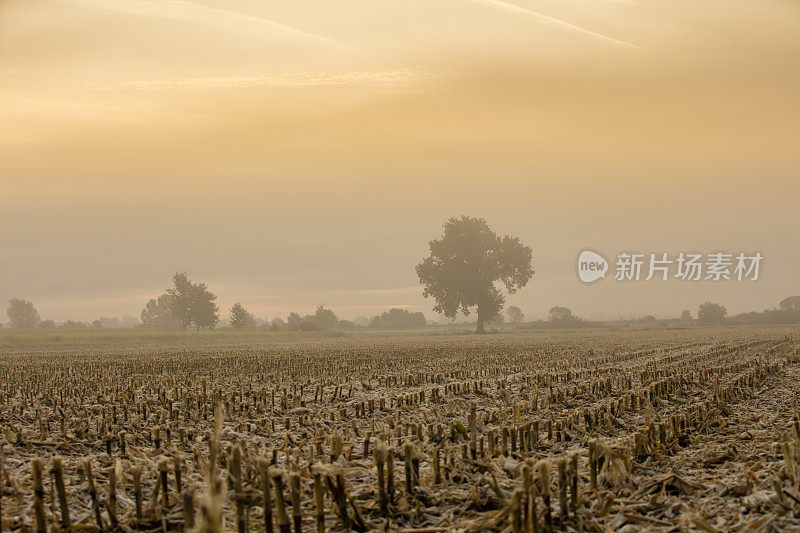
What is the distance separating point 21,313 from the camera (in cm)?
18812

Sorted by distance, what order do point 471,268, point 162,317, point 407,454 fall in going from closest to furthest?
point 407,454, point 471,268, point 162,317

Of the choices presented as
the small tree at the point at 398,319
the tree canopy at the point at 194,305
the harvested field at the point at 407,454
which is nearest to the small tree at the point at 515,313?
the small tree at the point at 398,319

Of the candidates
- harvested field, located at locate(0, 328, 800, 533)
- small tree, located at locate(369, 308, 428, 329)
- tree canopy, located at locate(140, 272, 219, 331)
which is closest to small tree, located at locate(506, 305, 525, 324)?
small tree, located at locate(369, 308, 428, 329)

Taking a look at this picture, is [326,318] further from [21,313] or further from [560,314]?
[21,313]

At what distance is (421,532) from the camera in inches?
200

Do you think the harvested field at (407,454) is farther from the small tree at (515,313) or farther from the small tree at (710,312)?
the small tree at (515,313)

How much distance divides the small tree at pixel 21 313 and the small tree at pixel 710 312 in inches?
6784

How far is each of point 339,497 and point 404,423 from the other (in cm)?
481

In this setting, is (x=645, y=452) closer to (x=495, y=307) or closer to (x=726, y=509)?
(x=726, y=509)

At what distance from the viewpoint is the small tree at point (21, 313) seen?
7351 inches

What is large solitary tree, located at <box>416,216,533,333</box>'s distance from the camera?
80.0 m

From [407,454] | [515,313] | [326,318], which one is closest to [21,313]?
[326,318]

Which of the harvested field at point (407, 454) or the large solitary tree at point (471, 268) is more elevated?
the large solitary tree at point (471, 268)

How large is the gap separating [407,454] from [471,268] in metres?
75.2
